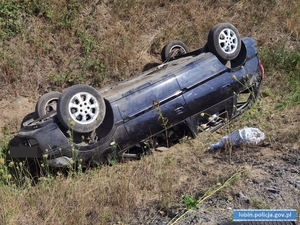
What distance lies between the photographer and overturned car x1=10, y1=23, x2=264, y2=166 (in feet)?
17.9

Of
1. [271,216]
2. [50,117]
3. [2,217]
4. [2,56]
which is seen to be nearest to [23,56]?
[2,56]

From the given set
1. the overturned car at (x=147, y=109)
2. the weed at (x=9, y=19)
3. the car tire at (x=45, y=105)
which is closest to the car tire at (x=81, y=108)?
the overturned car at (x=147, y=109)

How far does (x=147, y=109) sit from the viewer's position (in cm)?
584

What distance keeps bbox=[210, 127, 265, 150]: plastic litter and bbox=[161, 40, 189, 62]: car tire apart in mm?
2626

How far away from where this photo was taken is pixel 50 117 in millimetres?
5668

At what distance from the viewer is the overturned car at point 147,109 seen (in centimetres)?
546

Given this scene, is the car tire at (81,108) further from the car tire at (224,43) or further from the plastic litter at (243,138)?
the car tire at (224,43)

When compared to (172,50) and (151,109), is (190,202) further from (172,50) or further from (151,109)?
(172,50)

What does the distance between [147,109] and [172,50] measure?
264cm

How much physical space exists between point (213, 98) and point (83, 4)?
4038mm

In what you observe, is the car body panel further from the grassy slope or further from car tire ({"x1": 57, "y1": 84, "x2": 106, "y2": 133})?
the grassy slope

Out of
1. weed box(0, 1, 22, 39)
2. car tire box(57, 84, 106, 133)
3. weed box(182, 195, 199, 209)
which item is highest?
weed box(0, 1, 22, 39)

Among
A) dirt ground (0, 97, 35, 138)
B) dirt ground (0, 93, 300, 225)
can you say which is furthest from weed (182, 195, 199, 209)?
dirt ground (0, 97, 35, 138)

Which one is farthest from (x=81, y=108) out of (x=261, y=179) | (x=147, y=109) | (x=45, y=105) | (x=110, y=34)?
(x=110, y=34)
